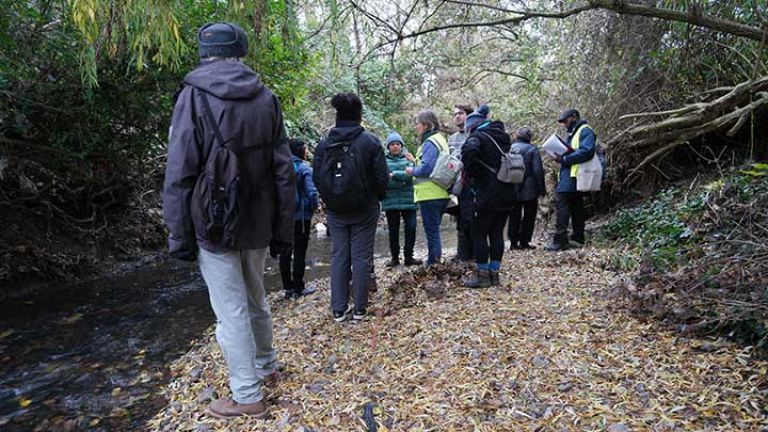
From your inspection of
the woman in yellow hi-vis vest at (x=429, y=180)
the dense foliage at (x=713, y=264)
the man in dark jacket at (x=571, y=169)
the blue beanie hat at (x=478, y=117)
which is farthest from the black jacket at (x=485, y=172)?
the man in dark jacket at (x=571, y=169)

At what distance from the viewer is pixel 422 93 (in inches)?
733

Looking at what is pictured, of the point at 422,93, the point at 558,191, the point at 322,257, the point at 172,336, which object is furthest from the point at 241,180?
the point at 422,93

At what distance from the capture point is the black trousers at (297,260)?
18.9 feet

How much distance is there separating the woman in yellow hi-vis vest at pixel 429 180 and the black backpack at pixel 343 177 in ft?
6.42

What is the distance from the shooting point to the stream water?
12.6 ft

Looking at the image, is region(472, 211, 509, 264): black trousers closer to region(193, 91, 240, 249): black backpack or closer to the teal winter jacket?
the teal winter jacket

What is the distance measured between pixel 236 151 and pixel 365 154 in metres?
1.81

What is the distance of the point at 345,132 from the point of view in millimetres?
4570

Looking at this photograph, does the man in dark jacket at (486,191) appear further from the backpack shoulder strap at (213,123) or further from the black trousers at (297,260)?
the backpack shoulder strap at (213,123)

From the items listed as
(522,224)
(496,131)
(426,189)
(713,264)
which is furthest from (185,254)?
(522,224)

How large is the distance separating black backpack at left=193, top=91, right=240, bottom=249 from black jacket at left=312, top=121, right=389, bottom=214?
177 cm

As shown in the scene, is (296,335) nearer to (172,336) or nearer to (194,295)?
(172,336)

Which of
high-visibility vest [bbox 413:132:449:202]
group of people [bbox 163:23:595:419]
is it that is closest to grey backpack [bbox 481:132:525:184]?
group of people [bbox 163:23:595:419]

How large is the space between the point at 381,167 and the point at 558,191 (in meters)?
3.95
